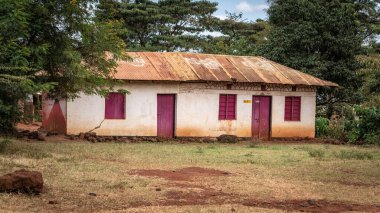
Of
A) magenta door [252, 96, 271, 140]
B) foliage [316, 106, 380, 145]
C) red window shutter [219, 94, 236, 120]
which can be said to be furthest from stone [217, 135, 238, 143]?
foliage [316, 106, 380, 145]

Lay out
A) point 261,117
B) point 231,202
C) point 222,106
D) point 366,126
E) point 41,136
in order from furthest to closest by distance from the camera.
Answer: point 261,117 → point 366,126 → point 222,106 → point 41,136 → point 231,202

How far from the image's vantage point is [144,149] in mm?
20188

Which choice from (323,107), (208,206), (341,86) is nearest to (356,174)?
(208,206)

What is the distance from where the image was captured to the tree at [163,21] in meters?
39.5

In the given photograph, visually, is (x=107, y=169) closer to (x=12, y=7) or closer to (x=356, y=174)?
(x=12, y=7)

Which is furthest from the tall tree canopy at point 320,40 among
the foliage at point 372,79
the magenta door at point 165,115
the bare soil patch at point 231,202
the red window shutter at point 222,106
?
the bare soil patch at point 231,202

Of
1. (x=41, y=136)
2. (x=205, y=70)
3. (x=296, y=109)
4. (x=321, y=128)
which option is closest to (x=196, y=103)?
(x=205, y=70)

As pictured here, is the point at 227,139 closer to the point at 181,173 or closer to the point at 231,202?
the point at 181,173

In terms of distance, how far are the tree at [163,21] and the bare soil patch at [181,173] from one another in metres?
25.5

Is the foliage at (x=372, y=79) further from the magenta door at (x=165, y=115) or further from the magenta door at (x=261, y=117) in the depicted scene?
the magenta door at (x=261, y=117)

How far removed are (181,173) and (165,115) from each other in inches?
465

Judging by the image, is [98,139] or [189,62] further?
[189,62]

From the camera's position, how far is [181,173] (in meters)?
13.9

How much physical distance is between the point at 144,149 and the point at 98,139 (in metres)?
3.91
